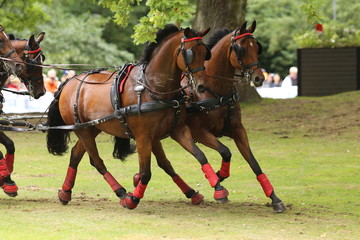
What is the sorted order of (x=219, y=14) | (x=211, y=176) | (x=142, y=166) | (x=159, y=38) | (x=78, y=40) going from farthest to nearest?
(x=78, y=40), (x=219, y=14), (x=159, y=38), (x=142, y=166), (x=211, y=176)

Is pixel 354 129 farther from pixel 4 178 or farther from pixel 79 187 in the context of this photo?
pixel 4 178

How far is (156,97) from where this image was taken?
33.2 ft

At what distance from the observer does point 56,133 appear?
39.1ft

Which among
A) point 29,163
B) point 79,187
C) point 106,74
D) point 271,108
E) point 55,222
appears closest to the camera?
point 55,222

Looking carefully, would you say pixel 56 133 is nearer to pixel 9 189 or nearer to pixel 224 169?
pixel 9 189

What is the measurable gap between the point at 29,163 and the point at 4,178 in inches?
198

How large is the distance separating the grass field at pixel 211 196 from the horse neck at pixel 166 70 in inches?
61.8

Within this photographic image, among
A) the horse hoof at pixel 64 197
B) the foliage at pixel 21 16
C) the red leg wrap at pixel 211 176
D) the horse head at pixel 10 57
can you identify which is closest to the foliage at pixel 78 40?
the foliage at pixel 21 16

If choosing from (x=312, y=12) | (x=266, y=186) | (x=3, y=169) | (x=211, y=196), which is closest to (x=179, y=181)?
(x=211, y=196)

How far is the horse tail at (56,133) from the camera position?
38.8ft

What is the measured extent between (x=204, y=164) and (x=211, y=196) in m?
1.96

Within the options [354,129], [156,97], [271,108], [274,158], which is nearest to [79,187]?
[156,97]

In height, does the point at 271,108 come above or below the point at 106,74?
below

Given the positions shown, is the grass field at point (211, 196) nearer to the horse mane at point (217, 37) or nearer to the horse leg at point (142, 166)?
the horse leg at point (142, 166)
